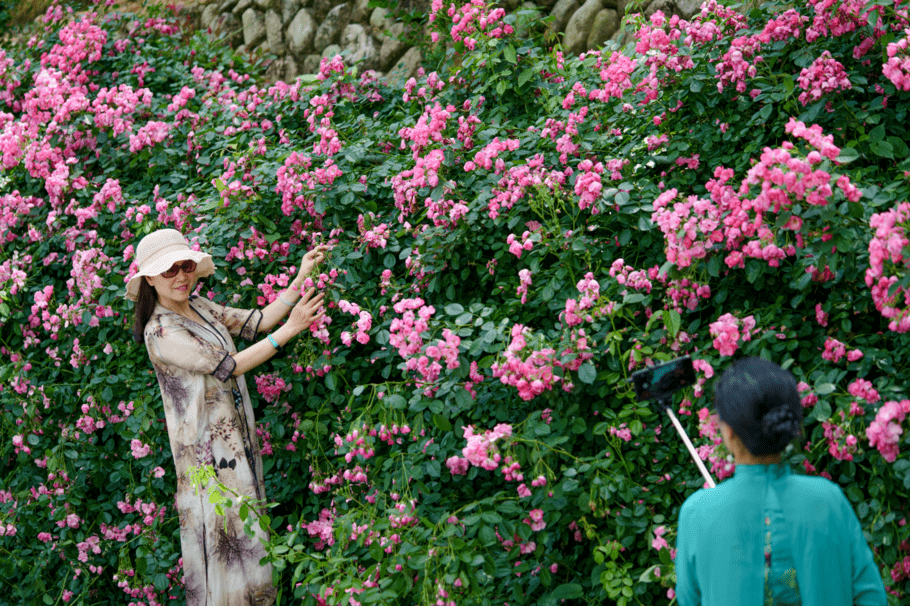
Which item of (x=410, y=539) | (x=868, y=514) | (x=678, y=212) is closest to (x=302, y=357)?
(x=410, y=539)

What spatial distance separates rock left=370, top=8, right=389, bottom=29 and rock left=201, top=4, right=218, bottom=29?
5.52 feet

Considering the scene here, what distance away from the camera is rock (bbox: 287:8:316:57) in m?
6.50

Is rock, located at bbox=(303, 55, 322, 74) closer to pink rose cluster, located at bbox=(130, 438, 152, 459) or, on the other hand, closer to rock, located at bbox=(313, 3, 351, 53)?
rock, located at bbox=(313, 3, 351, 53)

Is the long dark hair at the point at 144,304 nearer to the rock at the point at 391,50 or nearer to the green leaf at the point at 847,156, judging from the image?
the green leaf at the point at 847,156

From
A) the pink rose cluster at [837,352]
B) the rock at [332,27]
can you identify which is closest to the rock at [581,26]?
the rock at [332,27]

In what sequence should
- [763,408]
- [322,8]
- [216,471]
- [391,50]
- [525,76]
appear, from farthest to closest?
1. [322,8]
2. [391,50]
3. [525,76]
4. [216,471]
5. [763,408]

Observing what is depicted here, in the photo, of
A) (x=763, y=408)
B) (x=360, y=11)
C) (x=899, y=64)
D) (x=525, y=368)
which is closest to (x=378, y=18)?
(x=360, y=11)

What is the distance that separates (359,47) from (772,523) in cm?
539

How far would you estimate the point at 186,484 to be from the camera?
10.7 ft

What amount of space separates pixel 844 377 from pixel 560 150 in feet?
4.45

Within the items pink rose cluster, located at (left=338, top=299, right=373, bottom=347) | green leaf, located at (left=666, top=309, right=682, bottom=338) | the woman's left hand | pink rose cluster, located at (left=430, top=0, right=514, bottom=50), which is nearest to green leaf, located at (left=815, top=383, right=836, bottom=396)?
green leaf, located at (left=666, top=309, right=682, bottom=338)

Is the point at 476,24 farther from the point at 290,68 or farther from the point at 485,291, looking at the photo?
the point at 290,68

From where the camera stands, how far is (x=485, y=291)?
3.41 m

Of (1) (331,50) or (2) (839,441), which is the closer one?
(2) (839,441)
